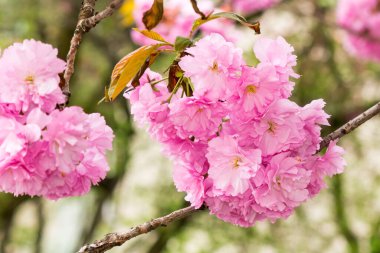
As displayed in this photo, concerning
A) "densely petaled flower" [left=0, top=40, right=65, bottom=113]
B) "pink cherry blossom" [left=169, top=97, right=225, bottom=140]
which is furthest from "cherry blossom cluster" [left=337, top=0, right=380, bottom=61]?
"densely petaled flower" [left=0, top=40, right=65, bottom=113]

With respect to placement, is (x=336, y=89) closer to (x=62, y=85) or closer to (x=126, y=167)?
(x=126, y=167)

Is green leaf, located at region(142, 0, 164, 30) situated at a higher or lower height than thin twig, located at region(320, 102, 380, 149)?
higher

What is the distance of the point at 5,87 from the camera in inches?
45.3

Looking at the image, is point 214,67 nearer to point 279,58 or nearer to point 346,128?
point 279,58

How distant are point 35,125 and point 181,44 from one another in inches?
12.8

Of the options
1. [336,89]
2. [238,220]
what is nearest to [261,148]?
[238,220]

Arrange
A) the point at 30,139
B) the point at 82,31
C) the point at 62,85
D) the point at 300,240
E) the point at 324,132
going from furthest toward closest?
the point at 300,240 < the point at 324,132 < the point at 82,31 < the point at 62,85 < the point at 30,139

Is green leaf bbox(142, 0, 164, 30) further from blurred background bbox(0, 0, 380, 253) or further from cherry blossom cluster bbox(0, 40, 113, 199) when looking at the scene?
blurred background bbox(0, 0, 380, 253)

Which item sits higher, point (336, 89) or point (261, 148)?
point (261, 148)

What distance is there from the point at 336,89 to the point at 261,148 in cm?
391

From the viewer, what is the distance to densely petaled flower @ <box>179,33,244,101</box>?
3.99ft

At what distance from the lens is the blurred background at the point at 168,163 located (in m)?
4.89

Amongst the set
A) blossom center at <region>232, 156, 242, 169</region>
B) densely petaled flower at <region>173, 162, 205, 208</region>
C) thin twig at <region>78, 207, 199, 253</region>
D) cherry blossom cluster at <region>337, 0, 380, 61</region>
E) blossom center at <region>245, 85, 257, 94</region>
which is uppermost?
blossom center at <region>245, 85, 257, 94</region>

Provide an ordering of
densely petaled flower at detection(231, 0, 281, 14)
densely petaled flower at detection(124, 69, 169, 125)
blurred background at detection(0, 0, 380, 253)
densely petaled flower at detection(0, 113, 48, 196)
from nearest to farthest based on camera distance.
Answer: densely petaled flower at detection(0, 113, 48, 196) → densely petaled flower at detection(124, 69, 169, 125) → densely petaled flower at detection(231, 0, 281, 14) → blurred background at detection(0, 0, 380, 253)
